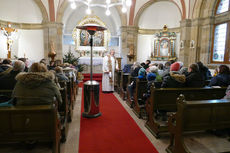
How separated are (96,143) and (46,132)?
1075 mm

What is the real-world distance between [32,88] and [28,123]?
0.50 meters

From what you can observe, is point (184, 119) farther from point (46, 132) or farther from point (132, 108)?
point (132, 108)

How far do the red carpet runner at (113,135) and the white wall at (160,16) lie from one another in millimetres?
9742

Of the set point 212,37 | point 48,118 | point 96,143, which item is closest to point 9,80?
point 48,118

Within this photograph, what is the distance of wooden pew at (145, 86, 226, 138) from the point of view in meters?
3.43

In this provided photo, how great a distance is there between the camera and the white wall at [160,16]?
12148 mm

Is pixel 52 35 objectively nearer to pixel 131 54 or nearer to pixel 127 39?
pixel 127 39

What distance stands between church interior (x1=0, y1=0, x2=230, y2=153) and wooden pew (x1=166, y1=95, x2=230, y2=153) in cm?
2

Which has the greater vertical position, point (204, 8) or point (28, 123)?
point (204, 8)

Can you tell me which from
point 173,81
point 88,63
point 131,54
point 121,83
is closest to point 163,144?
point 173,81

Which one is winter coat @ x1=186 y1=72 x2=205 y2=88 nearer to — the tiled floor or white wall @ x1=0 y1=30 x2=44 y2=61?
the tiled floor

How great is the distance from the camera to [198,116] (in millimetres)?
2502

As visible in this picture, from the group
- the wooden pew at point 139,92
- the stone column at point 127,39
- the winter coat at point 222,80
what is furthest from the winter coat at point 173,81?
the stone column at point 127,39

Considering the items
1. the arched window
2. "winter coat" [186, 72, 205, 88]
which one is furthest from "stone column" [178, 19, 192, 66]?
"winter coat" [186, 72, 205, 88]
